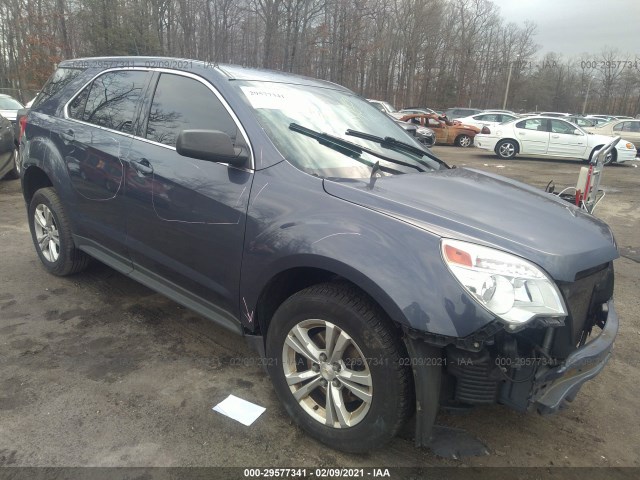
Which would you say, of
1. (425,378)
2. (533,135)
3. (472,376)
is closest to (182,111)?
(425,378)

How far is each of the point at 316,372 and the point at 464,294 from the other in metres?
0.89

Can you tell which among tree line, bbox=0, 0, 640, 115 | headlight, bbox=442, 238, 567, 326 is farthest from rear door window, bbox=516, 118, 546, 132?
headlight, bbox=442, 238, 567, 326

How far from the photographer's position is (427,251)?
6.31 ft

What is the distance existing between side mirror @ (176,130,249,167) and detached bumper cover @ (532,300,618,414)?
5.93ft

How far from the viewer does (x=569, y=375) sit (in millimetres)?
2094

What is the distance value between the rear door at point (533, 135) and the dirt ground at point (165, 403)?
1407 centimetres

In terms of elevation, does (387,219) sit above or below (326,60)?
below

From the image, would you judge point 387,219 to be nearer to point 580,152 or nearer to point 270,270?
point 270,270

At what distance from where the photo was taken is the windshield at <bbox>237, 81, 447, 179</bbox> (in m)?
2.56

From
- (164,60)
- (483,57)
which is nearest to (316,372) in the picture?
(164,60)

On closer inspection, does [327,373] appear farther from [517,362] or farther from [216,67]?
[216,67]

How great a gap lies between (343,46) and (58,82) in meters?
35.7

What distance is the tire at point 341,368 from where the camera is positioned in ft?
6.61

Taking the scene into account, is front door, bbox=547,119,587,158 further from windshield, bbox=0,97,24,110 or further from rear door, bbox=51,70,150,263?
windshield, bbox=0,97,24,110
